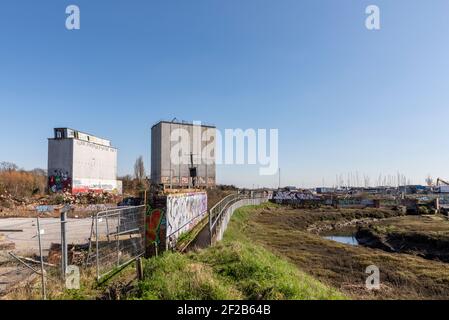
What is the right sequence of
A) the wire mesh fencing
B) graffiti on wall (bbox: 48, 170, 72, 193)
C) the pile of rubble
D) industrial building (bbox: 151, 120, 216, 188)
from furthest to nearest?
1. industrial building (bbox: 151, 120, 216, 188)
2. graffiti on wall (bbox: 48, 170, 72, 193)
3. the pile of rubble
4. the wire mesh fencing

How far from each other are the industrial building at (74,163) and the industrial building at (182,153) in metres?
8.32

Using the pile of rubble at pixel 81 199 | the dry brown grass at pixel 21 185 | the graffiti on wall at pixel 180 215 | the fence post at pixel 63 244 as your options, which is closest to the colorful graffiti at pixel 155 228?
the graffiti on wall at pixel 180 215

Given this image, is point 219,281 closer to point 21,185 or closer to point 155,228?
point 155,228

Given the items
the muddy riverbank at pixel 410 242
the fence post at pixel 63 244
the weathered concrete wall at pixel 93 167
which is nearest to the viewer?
the fence post at pixel 63 244

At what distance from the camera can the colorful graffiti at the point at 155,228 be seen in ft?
37.0

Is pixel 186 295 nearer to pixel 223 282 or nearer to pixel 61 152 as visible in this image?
pixel 223 282

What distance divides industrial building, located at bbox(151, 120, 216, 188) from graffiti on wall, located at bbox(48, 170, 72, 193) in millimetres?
11779

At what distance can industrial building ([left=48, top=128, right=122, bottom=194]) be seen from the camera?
1854 inches

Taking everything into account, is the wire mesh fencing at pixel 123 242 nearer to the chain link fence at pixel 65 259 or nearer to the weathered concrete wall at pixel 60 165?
the chain link fence at pixel 65 259

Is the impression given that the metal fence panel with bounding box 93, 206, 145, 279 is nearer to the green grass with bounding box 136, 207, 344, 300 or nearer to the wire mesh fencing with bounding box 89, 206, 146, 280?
the wire mesh fencing with bounding box 89, 206, 146, 280

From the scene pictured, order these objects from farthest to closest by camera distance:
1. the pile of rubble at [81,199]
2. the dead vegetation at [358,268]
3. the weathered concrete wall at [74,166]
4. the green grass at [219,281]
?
the weathered concrete wall at [74,166], the pile of rubble at [81,199], the dead vegetation at [358,268], the green grass at [219,281]

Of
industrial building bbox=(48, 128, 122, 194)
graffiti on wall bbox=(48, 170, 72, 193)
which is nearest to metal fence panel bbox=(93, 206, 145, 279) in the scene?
graffiti on wall bbox=(48, 170, 72, 193)
